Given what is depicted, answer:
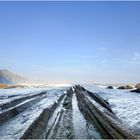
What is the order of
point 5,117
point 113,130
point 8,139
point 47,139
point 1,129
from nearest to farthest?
point 47,139, point 8,139, point 113,130, point 1,129, point 5,117

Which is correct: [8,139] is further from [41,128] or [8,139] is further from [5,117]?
[5,117]

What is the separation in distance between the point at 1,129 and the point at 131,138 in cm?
606

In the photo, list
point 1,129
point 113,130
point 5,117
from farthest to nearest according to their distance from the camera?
point 5,117
point 1,129
point 113,130

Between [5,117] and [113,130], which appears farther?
[5,117]

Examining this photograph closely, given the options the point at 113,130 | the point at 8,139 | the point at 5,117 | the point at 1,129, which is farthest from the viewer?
the point at 5,117

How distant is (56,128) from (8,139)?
2.15 metres

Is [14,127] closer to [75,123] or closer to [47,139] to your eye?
[75,123]

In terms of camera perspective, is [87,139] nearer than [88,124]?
Yes

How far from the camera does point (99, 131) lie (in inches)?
424

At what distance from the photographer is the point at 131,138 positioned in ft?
31.0

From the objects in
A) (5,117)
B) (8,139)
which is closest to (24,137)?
(8,139)

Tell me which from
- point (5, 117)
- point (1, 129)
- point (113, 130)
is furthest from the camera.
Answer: point (5, 117)

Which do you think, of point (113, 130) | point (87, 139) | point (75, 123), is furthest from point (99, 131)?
point (75, 123)

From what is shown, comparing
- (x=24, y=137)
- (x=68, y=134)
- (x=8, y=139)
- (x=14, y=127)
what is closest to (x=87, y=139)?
(x=68, y=134)
